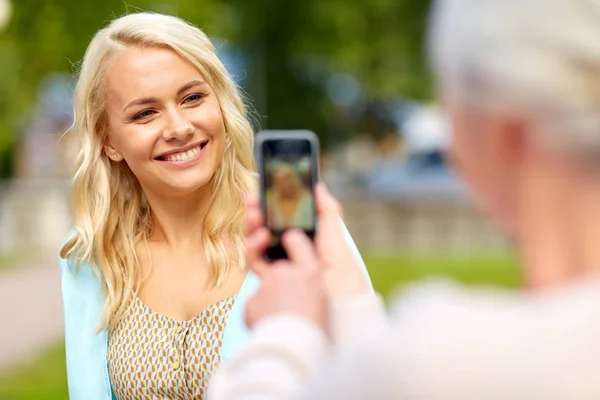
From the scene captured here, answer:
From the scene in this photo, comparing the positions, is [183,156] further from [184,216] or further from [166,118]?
[184,216]

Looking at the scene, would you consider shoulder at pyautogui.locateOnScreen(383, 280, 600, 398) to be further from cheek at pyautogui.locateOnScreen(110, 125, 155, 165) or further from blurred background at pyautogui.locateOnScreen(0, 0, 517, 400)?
blurred background at pyautogui.locateOnScreen(0, 0, 517, 400)

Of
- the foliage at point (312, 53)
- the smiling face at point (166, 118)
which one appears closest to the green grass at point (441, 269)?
the foliage at point (312, 53)

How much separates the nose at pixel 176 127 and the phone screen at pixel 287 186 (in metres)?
0.93

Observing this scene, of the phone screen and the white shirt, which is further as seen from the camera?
the phone screen

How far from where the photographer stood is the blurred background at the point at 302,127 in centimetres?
1303

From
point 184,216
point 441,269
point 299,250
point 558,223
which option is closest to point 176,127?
point 184,216

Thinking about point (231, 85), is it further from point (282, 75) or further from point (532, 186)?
point (282, 75)

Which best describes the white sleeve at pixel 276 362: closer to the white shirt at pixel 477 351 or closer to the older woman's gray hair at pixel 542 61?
the white shirt at pixel 477 351

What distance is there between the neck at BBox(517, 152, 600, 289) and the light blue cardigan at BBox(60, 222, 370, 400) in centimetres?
137

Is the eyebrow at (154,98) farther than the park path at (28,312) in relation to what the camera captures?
No

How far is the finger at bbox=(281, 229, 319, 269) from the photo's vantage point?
143 cm

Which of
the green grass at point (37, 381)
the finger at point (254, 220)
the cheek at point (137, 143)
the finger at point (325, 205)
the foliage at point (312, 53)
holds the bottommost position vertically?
the green grass at point (37, 381)

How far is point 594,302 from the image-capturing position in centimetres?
115

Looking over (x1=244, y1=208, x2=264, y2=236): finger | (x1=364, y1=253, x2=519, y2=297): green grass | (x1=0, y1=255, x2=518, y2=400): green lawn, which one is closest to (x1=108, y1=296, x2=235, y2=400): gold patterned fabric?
(x1=244, y1=208, x2=264, y2=236): finger
